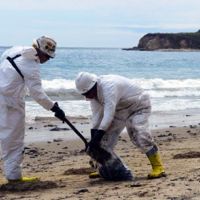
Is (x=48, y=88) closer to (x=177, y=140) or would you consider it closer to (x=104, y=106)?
(x=177, y=140)

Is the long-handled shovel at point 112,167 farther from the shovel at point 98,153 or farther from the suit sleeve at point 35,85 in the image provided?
the suit sleeve at point 35,85

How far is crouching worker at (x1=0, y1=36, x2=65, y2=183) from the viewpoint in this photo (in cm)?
733

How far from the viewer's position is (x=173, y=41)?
132 meters

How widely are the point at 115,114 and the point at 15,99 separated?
1.21 m

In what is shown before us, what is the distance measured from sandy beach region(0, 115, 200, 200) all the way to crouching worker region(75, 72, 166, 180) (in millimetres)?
288

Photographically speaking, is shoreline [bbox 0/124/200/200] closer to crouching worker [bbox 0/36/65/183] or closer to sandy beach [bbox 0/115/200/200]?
sandy beach [bbox 0/115/200/200]

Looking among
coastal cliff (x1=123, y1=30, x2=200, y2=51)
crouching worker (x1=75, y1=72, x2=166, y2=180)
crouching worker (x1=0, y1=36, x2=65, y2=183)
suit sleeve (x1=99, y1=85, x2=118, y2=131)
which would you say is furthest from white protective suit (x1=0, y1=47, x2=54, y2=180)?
coastal cliff (x1=123, y1=30, x2=200, y2=51)

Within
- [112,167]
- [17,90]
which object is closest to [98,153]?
[112,167]

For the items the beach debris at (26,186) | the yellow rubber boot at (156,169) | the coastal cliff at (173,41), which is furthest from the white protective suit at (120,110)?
the coastal cliff at (173,41)

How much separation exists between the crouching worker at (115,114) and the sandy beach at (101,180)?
288 millimetres

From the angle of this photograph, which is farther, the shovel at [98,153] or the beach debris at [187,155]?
the beach debris at [187,155]

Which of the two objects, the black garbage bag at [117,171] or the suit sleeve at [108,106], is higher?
the suit sleeve at [108,106]

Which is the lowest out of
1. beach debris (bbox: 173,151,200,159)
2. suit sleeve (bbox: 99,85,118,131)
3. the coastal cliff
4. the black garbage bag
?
the coastal cliff

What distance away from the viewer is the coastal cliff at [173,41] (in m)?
132
